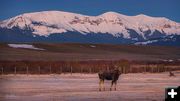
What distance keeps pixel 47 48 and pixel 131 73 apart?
2080cm

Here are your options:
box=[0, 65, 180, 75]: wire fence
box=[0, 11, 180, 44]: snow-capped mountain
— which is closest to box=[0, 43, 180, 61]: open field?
box=[0, 65, 180, 75]: wire fence

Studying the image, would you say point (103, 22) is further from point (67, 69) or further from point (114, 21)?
point (67, 69)

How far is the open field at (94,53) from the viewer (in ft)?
74.2

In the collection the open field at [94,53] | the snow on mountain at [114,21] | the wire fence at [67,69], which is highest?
the snow on mountain at [114,21]

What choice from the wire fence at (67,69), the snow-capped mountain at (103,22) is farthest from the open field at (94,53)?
the snow-capped mountain at (103,22)

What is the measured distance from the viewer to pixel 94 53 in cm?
3428

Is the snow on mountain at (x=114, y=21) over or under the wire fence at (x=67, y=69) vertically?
over

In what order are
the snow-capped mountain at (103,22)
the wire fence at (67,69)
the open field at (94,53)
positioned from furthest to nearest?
the open field at (94,53) → the wire fence at (67,69) → the snow-capped mountain at (103,22)

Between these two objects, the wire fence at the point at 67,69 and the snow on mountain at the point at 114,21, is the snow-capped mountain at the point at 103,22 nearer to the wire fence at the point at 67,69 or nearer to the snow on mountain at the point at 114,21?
the snow on mountain at the point at 114,21

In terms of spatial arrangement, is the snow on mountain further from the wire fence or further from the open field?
the wire fence

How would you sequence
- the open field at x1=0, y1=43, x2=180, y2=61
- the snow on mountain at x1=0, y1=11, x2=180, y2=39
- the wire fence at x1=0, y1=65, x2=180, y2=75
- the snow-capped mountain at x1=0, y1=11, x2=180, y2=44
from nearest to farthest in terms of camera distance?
A: the snow on mountain at x1=0, y1=11, x2=180, y2=39
the snow-capped mountain at x1=0, y1=11, x2=180, y2=44
the wire fence at x1=0, y1=65, x2=180, y2=75
the open field at x1=0, y1=43, x2=180, y2=61

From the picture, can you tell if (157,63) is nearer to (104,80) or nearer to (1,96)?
(104,80)

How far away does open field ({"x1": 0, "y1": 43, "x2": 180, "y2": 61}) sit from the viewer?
22625 mm

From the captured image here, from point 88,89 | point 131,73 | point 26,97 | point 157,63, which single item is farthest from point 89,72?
point 26,97
